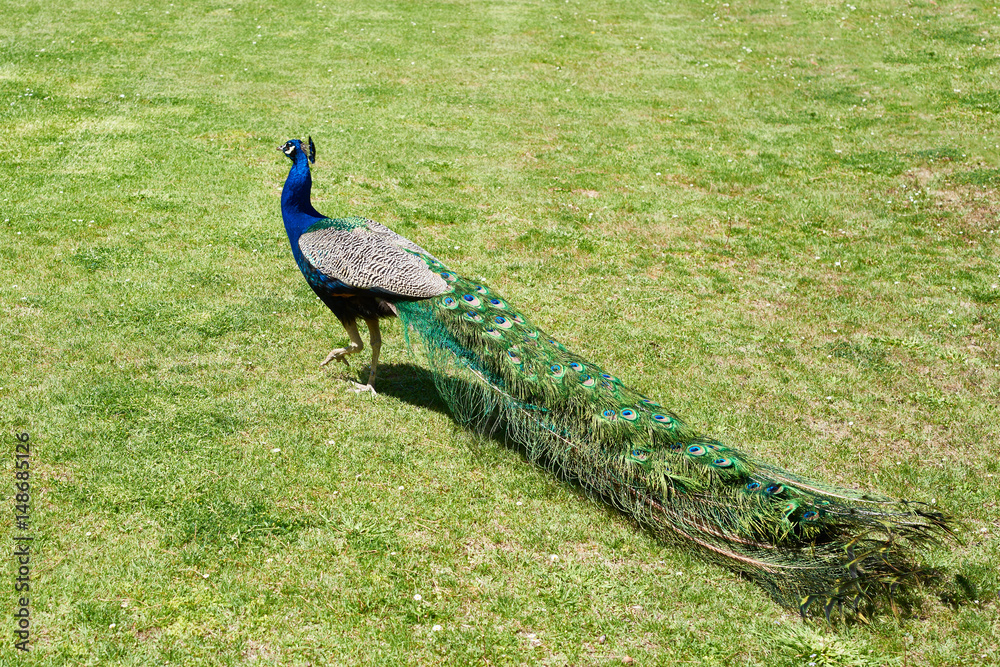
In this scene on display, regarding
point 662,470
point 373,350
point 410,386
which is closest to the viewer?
point 662,470

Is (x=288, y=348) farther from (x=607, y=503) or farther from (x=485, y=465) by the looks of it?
(x=607, y=503)

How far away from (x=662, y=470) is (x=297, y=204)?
12.1 ft

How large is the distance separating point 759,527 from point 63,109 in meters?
12.4

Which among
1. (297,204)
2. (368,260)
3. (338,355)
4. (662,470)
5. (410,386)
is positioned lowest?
(410,386)

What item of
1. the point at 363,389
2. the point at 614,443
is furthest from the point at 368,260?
the point at 614,443

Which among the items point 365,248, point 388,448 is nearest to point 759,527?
point 388,448

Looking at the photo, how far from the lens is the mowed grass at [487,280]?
488 centimetres

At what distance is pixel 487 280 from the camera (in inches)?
353

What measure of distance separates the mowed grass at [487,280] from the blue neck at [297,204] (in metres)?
1.14
